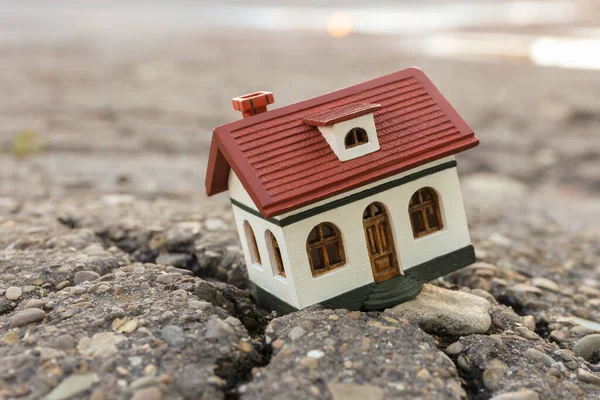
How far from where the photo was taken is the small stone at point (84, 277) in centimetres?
660

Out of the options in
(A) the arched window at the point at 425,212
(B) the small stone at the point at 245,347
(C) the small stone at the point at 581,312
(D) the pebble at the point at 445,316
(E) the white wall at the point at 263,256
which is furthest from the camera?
(C) the small stone at the point at 581,312

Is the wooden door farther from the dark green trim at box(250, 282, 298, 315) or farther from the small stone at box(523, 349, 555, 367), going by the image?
the small stone at box(523, 349, 555, 367)

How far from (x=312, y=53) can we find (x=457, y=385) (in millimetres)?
16650

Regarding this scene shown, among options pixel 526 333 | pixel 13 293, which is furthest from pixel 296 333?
pixel 13 293

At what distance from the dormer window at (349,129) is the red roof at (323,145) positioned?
0.18 feet

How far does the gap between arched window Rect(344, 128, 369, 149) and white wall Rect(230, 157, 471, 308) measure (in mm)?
384

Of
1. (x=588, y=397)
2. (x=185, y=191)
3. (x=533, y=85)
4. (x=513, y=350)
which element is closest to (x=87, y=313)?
(x=513, y=350)

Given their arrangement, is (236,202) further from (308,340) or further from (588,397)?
(588,397)

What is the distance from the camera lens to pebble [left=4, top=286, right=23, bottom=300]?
6230mm

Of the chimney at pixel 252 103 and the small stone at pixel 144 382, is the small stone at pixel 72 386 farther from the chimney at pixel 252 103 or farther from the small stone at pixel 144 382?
the chimney at pixel 252 103

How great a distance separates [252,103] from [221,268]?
2.06 m

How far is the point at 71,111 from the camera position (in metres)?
15.9

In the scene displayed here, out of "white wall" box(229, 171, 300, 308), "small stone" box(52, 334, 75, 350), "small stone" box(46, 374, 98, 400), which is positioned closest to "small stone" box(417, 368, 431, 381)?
"white wall" box(229, 171, 300, 308)

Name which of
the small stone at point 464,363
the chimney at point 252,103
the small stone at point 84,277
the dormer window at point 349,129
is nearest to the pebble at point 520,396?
the small stone at point 464,363
